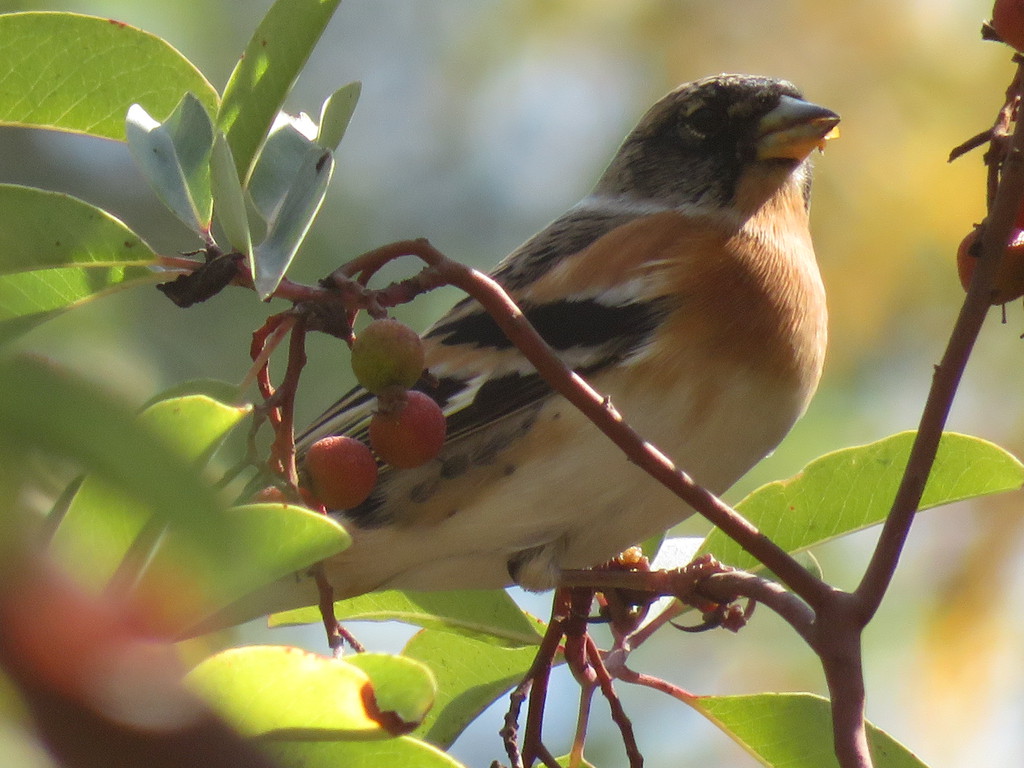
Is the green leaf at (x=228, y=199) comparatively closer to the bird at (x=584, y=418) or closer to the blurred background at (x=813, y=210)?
the bird at (x=584, y=418)

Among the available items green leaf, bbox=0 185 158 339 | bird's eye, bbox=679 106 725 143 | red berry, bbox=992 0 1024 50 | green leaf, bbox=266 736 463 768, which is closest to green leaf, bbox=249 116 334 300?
green leaf, bbox=0 185 158 339

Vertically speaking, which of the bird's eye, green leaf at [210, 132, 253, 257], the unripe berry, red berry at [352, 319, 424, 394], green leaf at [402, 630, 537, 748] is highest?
the bird's eye

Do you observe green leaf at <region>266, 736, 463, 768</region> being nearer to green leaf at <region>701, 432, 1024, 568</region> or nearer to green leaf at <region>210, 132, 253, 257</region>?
green leaf at <region>210, 132, 253, 257</region>

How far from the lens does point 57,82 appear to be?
1519mm

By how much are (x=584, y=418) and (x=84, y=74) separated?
1.01m

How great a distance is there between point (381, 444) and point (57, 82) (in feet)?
2.05

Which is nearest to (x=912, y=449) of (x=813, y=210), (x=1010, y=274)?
(x=1010, y=274)

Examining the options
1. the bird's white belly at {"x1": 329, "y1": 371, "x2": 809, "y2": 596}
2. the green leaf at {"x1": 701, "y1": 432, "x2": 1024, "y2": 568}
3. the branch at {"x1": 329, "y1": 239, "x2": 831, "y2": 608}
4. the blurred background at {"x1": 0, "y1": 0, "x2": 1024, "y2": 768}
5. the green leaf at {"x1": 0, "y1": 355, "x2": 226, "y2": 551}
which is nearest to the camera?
the green leaf at {"x1": 0, "y1": 355, "x2": 226, "y2": 551}

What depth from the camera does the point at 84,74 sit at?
1542 mm

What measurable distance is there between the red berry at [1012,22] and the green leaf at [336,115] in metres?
0.70

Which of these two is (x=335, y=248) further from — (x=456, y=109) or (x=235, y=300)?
(x=456, y=109)

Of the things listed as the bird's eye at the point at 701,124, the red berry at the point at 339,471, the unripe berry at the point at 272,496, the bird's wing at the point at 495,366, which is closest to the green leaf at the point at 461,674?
the bird's wing at the point at 495,366

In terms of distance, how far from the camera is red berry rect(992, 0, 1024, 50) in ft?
4.28

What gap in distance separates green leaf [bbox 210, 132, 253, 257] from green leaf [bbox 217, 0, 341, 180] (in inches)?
6.5
